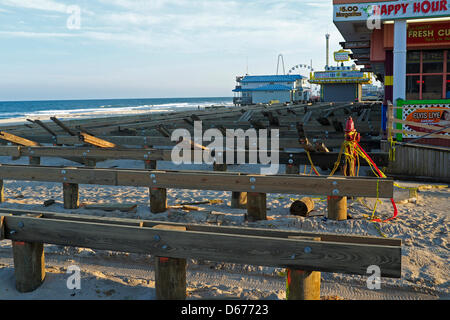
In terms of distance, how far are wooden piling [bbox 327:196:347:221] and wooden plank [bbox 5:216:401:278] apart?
→ 3494 mm

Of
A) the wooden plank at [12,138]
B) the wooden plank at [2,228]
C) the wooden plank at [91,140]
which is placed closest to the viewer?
the wooden plank at [2,228]

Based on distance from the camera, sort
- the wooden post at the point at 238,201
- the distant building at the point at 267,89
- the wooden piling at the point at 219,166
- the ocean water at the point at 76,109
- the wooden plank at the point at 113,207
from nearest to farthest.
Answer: the wooden plank at the point at 113,207, the wooden post at the point at 238,201, the wooden piling at the point at 219,166, the ocean water at the point at 76,109, the distant building at the point at 267,89

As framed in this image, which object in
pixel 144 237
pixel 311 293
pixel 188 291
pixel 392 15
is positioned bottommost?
pixel 188 291

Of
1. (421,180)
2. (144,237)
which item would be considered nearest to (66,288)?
(144,237)

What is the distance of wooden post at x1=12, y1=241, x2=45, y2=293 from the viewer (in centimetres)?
457

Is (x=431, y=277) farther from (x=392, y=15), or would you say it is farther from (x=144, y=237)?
(x=392, y=15)

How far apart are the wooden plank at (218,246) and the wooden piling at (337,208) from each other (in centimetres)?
349

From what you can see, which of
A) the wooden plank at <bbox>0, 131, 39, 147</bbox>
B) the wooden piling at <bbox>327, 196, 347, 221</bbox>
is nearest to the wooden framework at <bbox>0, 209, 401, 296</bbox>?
the wooden piling at <bbox>327, 196, 347, 221</bbox>

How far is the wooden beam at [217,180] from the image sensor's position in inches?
245

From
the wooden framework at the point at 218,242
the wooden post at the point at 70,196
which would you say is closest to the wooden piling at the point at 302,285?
the wooden framework at the point at 218,242

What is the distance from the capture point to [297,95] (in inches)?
3324

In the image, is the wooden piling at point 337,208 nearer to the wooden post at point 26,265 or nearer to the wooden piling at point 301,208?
the wooden piling at point 301,208

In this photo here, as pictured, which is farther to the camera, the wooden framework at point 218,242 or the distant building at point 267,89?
the distant building at point 267,89
